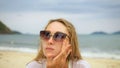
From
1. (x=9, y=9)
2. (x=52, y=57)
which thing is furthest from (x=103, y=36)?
(x=9, y=9)

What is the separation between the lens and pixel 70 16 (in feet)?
7.54

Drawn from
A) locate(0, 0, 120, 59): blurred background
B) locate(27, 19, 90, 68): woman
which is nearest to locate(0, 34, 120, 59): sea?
locate(0, 0, 120, 59): blurred background

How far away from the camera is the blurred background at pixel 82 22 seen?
7.42 feet

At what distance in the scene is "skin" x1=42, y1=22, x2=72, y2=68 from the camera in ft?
5.82

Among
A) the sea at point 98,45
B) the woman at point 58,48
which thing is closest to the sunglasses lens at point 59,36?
the woman at point 58,48

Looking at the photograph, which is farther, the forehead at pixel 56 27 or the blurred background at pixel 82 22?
the blurred background at pixel 82 22

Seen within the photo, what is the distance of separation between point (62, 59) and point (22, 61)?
0.70m

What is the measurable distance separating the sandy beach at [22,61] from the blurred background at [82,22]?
0.04 metres

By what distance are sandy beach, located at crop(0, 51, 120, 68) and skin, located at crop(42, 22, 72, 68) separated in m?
0.46

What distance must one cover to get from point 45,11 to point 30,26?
184 millimetres

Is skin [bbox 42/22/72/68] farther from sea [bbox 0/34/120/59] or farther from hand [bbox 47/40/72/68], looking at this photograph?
sea [bbox 0/34/120/59]

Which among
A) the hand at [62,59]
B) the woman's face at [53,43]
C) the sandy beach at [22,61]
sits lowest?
the sandy beach at [22,61]

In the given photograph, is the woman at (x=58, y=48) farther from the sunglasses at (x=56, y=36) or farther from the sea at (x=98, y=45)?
the sea at (x=98, y=45)

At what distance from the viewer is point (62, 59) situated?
5.89ft
